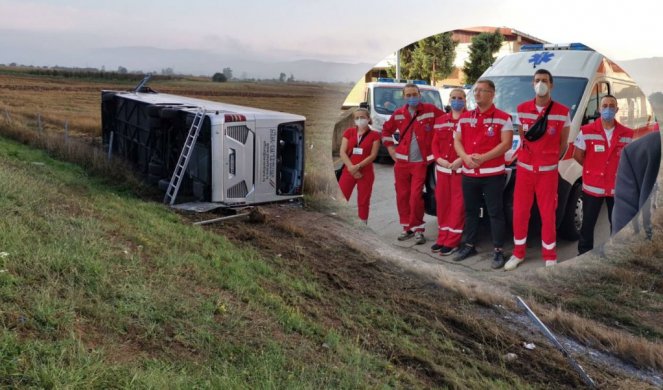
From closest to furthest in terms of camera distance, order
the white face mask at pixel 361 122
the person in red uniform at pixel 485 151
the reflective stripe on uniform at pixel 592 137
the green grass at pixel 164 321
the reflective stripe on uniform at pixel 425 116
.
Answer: the reflective stripe on uniform at pixel 592 137 < the person in red uniform at pixel 485 151 < the reflective stripe on uniform at pixel 425 116 < the white face mask at pixel 361 122 < the green grass at pixel 164 321

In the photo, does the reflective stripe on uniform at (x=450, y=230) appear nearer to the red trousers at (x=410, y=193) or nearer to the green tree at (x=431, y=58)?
the red trousers at (x=410, y=193)

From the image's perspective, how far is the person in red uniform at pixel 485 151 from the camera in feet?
4.51

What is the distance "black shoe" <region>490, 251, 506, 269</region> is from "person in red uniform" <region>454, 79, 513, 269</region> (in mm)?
46

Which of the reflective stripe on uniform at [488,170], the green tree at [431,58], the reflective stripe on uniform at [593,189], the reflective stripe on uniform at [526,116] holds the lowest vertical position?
the reflective stripe on uniform at [593,189]

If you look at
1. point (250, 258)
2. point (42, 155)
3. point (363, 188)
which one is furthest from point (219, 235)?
A: point (42, 155)

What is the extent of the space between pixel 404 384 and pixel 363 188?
7.54 feet

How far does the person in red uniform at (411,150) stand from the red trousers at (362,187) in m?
0.11

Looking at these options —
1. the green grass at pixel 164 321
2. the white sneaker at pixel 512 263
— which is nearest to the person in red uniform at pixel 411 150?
the white sneaker at pixel 512 263

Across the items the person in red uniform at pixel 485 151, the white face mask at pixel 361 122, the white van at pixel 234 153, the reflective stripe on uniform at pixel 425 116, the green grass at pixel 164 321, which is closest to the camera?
the person in red uniform at pixel 485 151

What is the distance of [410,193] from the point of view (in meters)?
1.52

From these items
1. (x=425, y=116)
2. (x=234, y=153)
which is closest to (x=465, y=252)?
(x=425, y=116)

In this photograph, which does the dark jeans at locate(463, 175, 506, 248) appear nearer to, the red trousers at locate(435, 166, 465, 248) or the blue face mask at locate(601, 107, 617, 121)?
the red trousers at locate(435, 166, 465, 248)

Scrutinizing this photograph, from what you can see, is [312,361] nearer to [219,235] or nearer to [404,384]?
[404,384]

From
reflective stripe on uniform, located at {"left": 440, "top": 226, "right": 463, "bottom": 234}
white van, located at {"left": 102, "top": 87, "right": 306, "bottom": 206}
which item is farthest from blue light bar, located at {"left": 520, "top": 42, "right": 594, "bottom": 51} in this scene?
white van, located at {"left": 102, "top": 87, "right": 306, "bottom": 206}
